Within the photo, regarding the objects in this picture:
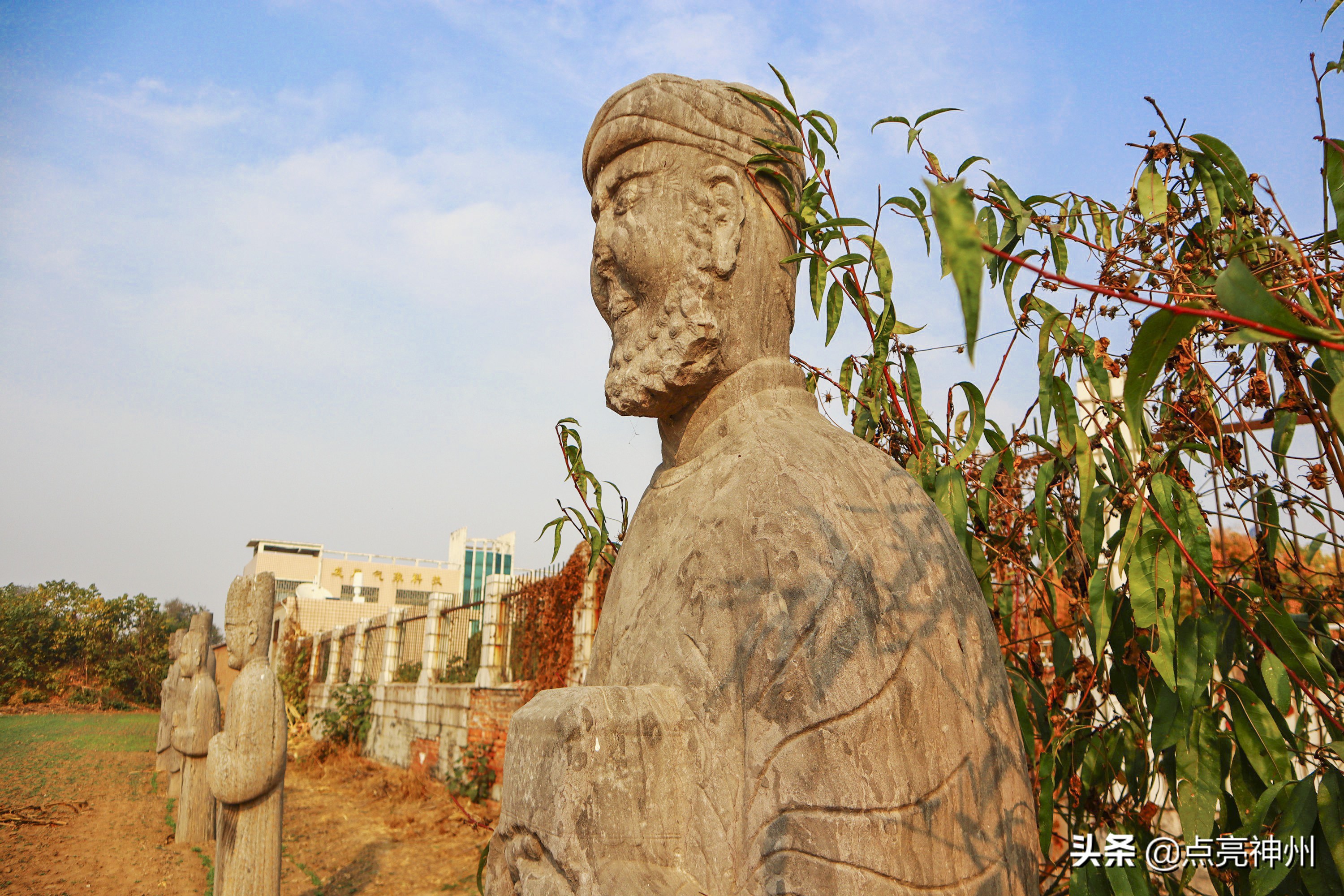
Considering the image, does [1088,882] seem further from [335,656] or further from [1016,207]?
[335,656]

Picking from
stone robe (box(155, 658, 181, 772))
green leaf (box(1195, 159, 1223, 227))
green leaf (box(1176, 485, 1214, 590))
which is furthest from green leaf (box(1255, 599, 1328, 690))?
stone robe (box(155, 658, 181, 772))

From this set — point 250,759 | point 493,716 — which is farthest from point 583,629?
point 250,759

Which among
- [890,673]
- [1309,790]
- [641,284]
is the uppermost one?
[641,284]

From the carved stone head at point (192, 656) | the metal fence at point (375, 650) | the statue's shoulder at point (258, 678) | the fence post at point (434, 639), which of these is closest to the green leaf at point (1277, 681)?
the statue's shoulder at point (258, 678)

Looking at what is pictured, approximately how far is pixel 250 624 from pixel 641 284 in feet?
15.2

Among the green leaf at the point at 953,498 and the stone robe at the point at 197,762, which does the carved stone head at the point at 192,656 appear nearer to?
the stone robe at the point at 197,762

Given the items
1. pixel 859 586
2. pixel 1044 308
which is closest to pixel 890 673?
pixel 859 586

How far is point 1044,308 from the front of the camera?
227 cm

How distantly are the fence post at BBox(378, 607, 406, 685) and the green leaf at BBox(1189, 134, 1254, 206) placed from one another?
13145 millimetres

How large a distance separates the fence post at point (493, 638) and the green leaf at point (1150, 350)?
10083 millimetres

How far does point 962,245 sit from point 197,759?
31.8ft

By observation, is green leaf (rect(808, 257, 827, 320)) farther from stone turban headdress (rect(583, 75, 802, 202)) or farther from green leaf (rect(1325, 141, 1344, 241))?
green leaf (rect(1325, 141, 1344, 241))

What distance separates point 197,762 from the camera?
8.48m

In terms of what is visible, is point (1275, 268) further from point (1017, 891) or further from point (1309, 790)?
point (1017, 891)
